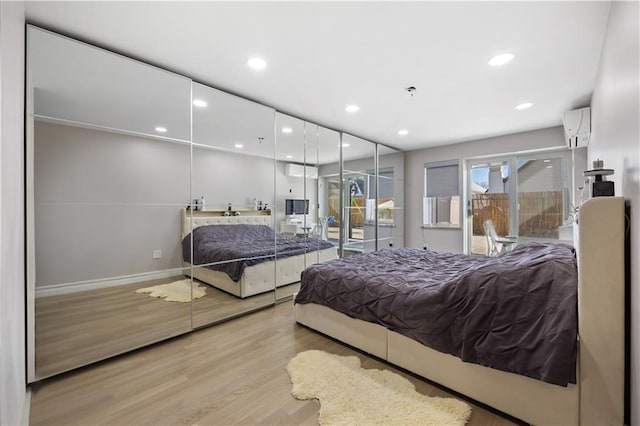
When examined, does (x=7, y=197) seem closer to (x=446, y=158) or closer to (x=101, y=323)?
(x=101, y=323)

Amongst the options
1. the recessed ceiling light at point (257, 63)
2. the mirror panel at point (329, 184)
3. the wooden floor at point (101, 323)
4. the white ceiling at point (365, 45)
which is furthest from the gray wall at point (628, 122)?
the wooden floor at point (101, 323)

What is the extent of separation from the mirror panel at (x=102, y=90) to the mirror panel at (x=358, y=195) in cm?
281

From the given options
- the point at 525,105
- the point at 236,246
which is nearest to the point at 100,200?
the point at 236,246

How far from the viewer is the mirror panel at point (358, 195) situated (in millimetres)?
4863

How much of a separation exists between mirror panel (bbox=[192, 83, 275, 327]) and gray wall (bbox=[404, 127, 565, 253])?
3806mm

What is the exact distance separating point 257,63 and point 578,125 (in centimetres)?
411

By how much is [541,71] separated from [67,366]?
5.00 m

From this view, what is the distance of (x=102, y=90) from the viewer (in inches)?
91.2

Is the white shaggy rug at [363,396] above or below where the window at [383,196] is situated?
below

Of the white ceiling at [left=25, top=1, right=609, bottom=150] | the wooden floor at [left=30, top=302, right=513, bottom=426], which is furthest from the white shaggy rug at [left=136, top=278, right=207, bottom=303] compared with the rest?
the white ceiling at [left=25, top=1, right=609, bottom=150]

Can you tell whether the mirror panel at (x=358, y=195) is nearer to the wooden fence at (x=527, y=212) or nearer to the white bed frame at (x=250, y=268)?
the white bed frame at (x=250, y=268)

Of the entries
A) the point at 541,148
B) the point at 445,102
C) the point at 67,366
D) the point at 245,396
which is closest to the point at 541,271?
the point at 245,396

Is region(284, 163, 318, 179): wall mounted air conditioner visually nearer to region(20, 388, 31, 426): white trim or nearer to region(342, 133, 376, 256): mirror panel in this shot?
region(342, 133, 376, 256): mirror panel

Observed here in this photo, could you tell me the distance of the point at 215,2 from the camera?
1.82 meters
